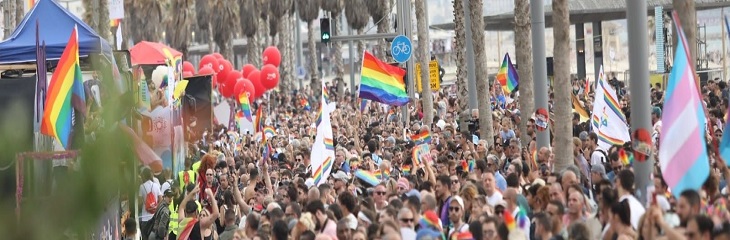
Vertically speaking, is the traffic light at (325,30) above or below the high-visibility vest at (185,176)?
above

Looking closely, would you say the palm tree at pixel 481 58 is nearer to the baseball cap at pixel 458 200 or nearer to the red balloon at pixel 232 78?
the baseball cap at pixel 458 200

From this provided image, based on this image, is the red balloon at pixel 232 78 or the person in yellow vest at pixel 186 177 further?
the red balloon at pixel 232 78

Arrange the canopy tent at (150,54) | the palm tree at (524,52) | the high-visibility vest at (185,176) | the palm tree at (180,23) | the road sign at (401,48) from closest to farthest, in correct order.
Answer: the high-visibility vest at (185,176)
the palm tree at (524,52)
the canopy tent at (150,54)
the road sign at (401,48)
the palm tree at (180,23)

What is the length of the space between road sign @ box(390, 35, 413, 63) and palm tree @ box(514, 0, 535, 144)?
316 inches

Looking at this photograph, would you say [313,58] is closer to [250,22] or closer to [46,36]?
[250,22]

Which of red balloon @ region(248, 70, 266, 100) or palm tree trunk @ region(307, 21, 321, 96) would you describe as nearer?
red balloon @ region(248, 70, 266, 100)

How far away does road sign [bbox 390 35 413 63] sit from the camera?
2941 centimetres

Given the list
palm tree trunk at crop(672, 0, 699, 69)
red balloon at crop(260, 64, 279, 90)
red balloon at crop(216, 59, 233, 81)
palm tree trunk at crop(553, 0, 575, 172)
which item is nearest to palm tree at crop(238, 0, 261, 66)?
red balloon at crop(260, 64, 279, 90)

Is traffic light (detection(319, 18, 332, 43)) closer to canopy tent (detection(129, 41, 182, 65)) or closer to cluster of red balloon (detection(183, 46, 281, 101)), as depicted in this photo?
cluster of red balloon (detection(183, 46, 281, 101))

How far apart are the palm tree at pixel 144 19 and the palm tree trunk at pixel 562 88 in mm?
52629

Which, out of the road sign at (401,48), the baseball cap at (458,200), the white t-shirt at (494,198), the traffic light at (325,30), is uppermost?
the traffic light at (325,30)

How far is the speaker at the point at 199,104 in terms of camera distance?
27.6 metres

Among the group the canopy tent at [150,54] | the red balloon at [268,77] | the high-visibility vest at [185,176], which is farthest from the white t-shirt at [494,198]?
the red balloon at [268,77]

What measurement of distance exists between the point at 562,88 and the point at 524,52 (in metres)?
3.76
